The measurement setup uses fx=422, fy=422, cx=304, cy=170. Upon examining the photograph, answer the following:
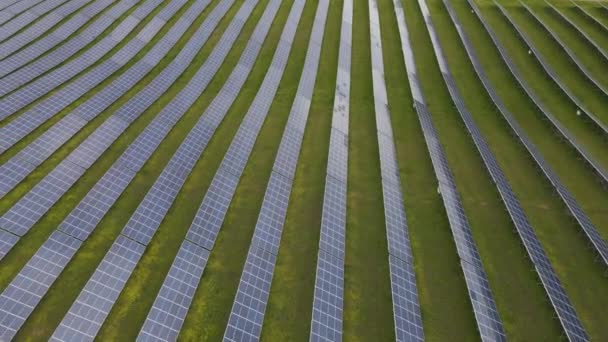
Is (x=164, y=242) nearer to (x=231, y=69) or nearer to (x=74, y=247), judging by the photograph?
(x=74, y=247)

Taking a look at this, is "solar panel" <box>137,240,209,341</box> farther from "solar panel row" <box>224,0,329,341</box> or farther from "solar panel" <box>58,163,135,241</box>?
"solar panel" <box>58,163,135,241</box>

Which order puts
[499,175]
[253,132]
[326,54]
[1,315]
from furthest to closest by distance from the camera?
[326,54]
[253,132]
[499,175]
[1,315]

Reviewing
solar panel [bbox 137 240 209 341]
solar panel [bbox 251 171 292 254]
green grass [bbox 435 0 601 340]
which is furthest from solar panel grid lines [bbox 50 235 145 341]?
green grass [bbox 435 0 601 340]

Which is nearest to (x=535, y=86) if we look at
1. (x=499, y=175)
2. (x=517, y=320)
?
(x=499, y=175)

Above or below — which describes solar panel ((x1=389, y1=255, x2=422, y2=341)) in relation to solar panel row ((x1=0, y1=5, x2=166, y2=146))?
above

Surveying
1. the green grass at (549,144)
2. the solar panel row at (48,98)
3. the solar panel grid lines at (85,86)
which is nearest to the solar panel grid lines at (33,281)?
the solar panel row at (48,98)

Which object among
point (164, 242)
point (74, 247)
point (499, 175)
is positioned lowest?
point (74, 247)

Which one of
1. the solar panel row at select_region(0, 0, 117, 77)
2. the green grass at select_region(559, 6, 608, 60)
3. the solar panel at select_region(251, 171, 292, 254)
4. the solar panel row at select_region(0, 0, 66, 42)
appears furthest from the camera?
the green grass at select_region(559, 6, 608, 60)
